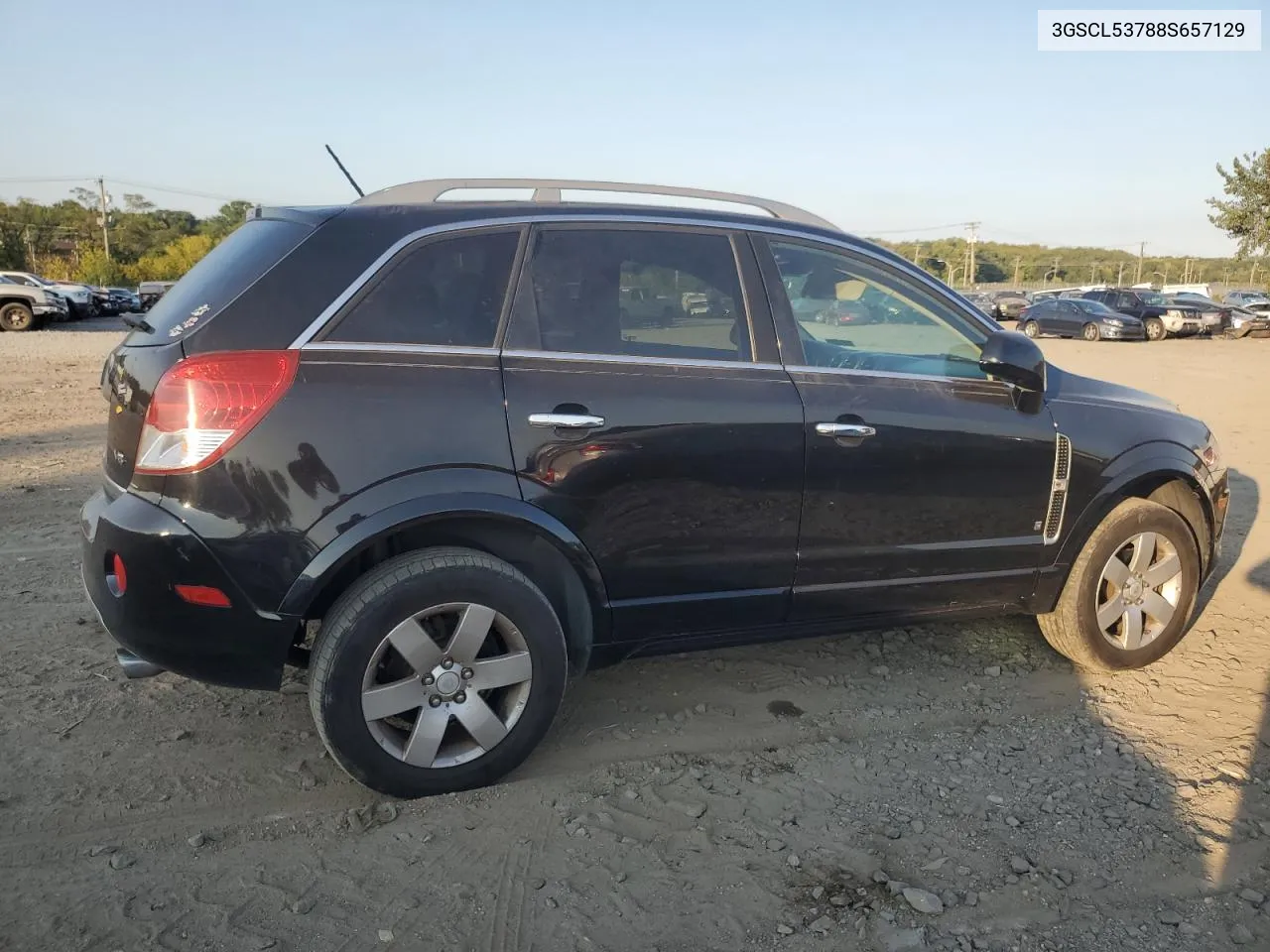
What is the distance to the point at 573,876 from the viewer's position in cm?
262

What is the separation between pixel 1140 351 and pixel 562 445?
953 inches

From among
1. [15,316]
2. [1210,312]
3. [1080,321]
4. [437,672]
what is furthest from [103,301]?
[1210,312]

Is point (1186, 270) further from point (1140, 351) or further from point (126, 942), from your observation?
point (126, 942)

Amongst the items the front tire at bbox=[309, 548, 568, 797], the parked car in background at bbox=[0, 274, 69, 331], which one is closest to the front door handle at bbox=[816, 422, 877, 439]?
the front tire at bbox=[309, 548, 568, 797]

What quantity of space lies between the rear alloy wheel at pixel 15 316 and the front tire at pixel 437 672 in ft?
85.3

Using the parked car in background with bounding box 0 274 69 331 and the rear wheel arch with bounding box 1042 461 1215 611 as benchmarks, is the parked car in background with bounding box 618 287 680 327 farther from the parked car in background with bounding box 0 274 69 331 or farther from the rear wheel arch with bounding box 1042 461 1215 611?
the parked car in background with bounding box 0 274 69 331

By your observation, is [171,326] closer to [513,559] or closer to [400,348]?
[400,348]

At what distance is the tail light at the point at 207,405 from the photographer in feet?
8.70

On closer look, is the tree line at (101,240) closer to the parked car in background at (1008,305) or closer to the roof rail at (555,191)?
the parked car in background at (1008,305)

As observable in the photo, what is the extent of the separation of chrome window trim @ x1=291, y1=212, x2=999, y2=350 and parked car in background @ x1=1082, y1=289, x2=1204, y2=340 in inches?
1171

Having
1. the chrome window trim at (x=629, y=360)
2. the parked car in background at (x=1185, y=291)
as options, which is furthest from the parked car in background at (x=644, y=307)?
the parked car in background at (x=1185, y=291)

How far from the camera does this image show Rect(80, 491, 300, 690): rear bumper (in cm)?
267

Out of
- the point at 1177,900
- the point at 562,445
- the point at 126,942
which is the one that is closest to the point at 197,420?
the point at 562,445

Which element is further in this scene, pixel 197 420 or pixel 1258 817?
pixel 1258 817
